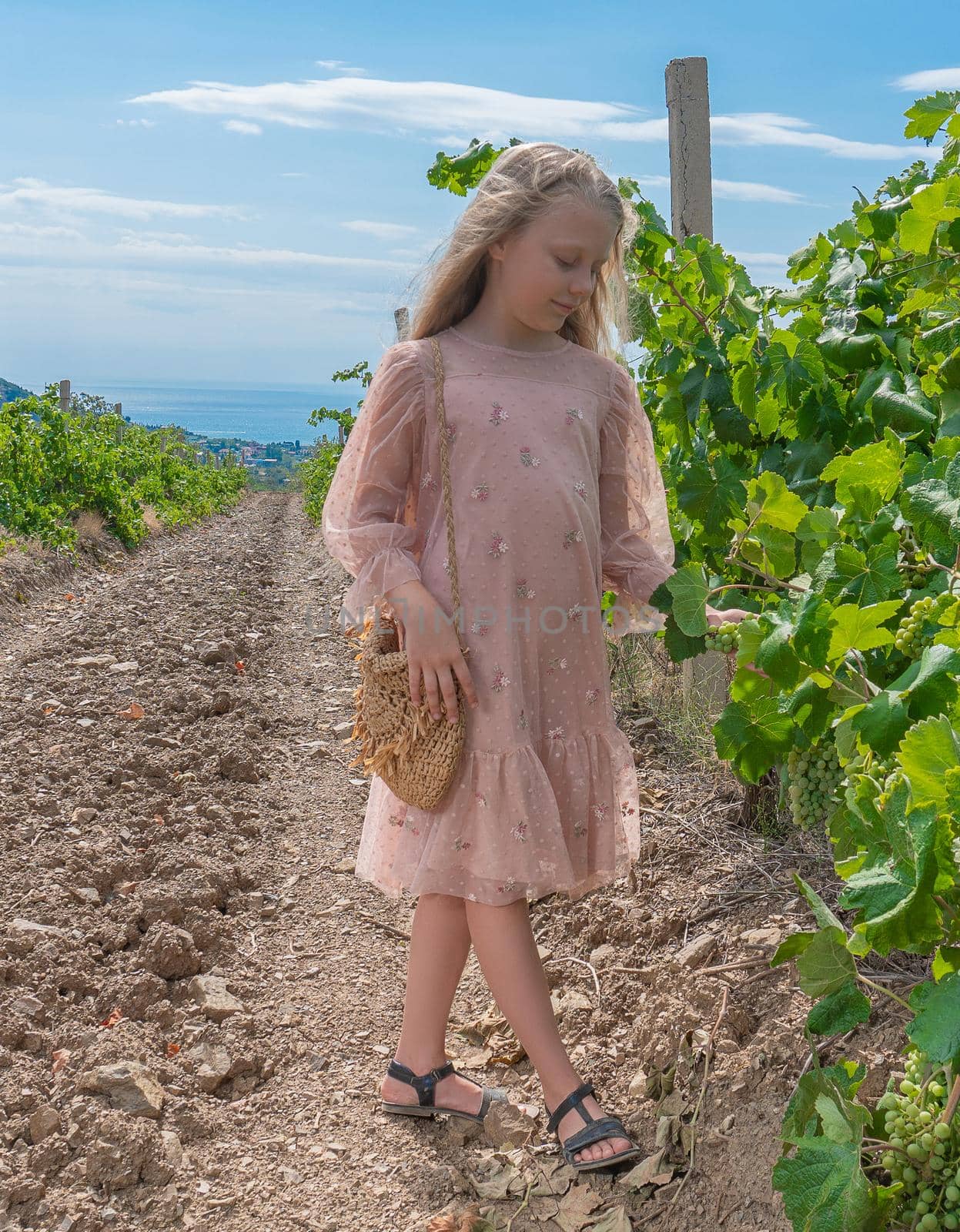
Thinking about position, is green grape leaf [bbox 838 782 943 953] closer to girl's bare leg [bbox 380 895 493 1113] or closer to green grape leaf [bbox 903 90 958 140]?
girl's bare leg [bbox 380 895 493 1113]

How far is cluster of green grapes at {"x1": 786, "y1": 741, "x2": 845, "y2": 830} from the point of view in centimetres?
199

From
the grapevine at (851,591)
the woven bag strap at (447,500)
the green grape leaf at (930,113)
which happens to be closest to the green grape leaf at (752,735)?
the grapevine at (851,591)

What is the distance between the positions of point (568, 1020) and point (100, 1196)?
102cm

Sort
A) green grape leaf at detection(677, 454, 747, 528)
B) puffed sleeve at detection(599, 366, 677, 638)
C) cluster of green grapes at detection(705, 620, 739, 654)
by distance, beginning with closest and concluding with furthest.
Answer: cluster of green grapes at detection(705, 620, 739, 654) → puffed sleeve at detection(599, 366, 677, 638) → green grape leaf at detection(677, 454, 747, 528)

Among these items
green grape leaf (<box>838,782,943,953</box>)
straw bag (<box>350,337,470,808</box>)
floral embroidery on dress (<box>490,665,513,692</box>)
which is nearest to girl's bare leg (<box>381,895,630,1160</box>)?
straw bag (<box>350,337,470,808</box>)

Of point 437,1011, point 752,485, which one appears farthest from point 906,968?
point 752,485

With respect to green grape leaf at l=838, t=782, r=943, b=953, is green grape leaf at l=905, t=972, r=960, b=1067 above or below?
below

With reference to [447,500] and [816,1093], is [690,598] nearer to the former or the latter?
[447,500]

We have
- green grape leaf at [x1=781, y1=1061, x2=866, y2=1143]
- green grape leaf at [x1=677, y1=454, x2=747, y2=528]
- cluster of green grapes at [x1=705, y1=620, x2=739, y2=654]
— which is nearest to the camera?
green grape leaf at [x1=781, y1=1061, x2=866, y2=1143]

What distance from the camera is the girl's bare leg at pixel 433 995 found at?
2.14 meters

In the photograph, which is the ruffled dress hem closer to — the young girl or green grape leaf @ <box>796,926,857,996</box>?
the young girl

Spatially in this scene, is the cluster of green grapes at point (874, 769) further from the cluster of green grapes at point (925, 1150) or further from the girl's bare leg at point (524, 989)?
the girl's bare leg at point (524, 989)

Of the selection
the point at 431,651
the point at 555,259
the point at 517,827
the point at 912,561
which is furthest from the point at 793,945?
the point at 555,259

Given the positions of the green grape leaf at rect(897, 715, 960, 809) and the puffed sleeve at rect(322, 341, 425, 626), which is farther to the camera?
the puffed sleeve at rect(322, 341, 425, 626)
